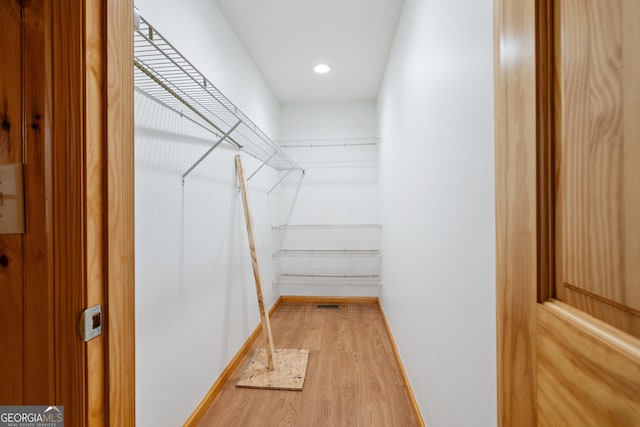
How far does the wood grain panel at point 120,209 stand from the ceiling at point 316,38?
5.28 feet

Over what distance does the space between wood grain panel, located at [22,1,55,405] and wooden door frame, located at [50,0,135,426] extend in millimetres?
17

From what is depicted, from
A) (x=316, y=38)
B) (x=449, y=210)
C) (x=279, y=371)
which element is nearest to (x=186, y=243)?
(x=279, y=371)

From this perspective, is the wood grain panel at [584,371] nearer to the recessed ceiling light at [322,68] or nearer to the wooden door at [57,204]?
the wooden door at [57,204]

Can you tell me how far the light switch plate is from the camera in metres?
0.52

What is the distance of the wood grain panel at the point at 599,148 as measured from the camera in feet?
0.85

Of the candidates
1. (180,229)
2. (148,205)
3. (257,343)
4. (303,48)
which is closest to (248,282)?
(257,343)

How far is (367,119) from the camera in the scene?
3469 mm

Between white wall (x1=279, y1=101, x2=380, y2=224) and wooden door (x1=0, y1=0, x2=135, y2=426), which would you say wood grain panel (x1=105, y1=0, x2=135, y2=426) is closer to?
wooden door (x1=0, y1=0, x2=135, y2=426)

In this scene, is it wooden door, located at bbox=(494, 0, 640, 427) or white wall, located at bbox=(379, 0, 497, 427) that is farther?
white wall, located at bbox=(379, 0, 497, 427)

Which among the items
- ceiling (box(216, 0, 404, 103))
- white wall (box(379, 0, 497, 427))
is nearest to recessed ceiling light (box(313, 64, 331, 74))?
ceiling (box(216, 0, 404, 103))

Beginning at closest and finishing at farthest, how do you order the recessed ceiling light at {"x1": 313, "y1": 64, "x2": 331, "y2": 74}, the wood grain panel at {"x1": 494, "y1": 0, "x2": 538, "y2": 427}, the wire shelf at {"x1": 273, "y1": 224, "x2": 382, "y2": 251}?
the wood grain panel at {"x1": 494, "y1": 0, "x2": 538, "y2": 427}, the recessed ceiling light at {"x1": 313, "y1": 64, "x2": 331, "y2": 74}, the wire shelf at {"x1": 273, "y1": 224, "x2": 382, "y2": 251}

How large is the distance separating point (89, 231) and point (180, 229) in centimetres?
93

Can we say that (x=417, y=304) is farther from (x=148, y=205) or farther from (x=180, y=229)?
(x=148, y=205)
